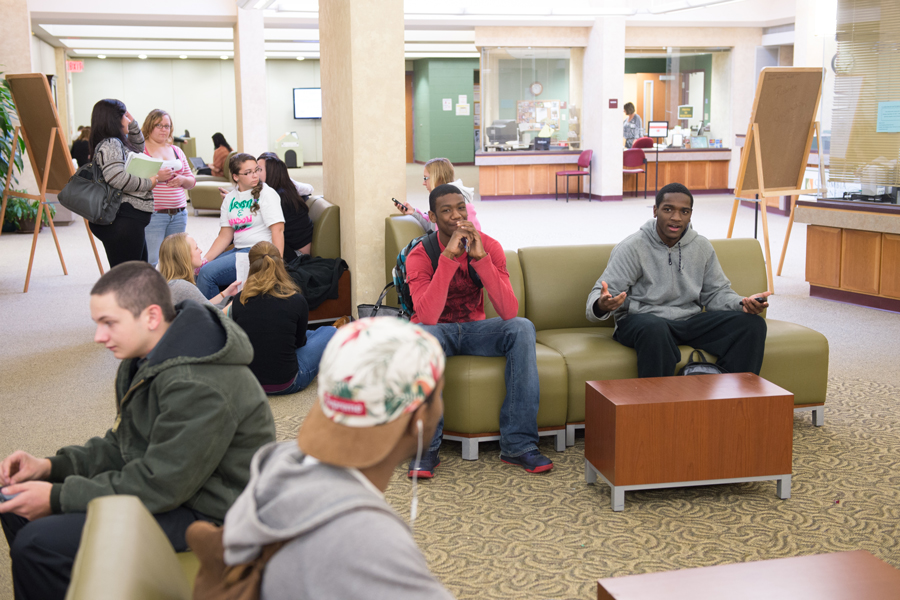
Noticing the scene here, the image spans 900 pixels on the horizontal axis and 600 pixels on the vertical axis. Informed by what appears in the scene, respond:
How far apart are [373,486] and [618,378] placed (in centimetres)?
279

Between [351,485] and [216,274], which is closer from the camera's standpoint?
[351,485]

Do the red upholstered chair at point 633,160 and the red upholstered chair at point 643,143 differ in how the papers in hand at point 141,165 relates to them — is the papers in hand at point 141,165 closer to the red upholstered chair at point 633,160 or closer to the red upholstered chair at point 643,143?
the red upholstered chair at point 633,160

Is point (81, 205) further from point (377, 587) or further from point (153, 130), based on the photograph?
point (377, 587)

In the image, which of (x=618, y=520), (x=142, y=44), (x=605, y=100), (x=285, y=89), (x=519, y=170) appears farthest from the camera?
(x=285, y=89)

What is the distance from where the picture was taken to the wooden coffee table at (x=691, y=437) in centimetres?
308

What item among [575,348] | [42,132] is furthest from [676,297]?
[42,132]

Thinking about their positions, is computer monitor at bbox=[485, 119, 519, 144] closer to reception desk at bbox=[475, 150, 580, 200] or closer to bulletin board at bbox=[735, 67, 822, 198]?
reception desk at bbox=[475, 150, 580, 200]

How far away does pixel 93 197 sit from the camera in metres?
5.29

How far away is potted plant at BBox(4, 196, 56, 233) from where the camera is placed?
10656 millimetres

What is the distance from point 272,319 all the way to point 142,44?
58.2 ft

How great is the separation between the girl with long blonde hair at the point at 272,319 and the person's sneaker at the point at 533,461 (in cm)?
148

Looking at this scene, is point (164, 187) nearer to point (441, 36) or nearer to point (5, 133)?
point (5, 133)

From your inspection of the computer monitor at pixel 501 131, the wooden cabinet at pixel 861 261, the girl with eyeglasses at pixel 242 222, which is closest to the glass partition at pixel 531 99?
the computer monitor at pixel 501 131

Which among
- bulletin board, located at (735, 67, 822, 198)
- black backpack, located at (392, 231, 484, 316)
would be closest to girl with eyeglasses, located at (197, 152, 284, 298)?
black backpack, located at (392, 231, 484, 316)
